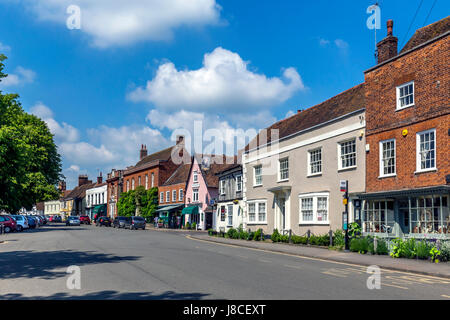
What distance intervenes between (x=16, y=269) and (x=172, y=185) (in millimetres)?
47516

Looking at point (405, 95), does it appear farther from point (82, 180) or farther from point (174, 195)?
point (82, 180)

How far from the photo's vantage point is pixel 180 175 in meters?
61.5

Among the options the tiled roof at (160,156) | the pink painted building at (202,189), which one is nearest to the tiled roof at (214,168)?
the pink painted building at (202,189)

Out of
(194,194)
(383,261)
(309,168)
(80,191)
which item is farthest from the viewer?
(80,191)

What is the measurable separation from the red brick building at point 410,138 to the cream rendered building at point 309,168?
46.7 inches

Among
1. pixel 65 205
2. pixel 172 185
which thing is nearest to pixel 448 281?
pixel 172 185

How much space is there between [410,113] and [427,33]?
477 cm

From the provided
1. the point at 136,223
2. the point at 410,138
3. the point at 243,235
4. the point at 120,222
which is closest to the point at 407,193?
the point at 410,138

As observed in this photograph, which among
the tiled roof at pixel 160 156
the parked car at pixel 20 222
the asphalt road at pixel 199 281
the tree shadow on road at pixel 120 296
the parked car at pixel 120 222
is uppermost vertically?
the tiled roof at pixel 160 156

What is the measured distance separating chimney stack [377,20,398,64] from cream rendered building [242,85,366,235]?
8.29 ft

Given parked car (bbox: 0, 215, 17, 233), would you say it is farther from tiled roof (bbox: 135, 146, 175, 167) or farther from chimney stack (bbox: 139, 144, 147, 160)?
chimney stack (bbox: 139, 144, 147, 160)

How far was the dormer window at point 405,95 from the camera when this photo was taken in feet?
65.7

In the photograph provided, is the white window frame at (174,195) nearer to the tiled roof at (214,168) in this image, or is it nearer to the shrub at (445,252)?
the tiled roof at (214,168)
